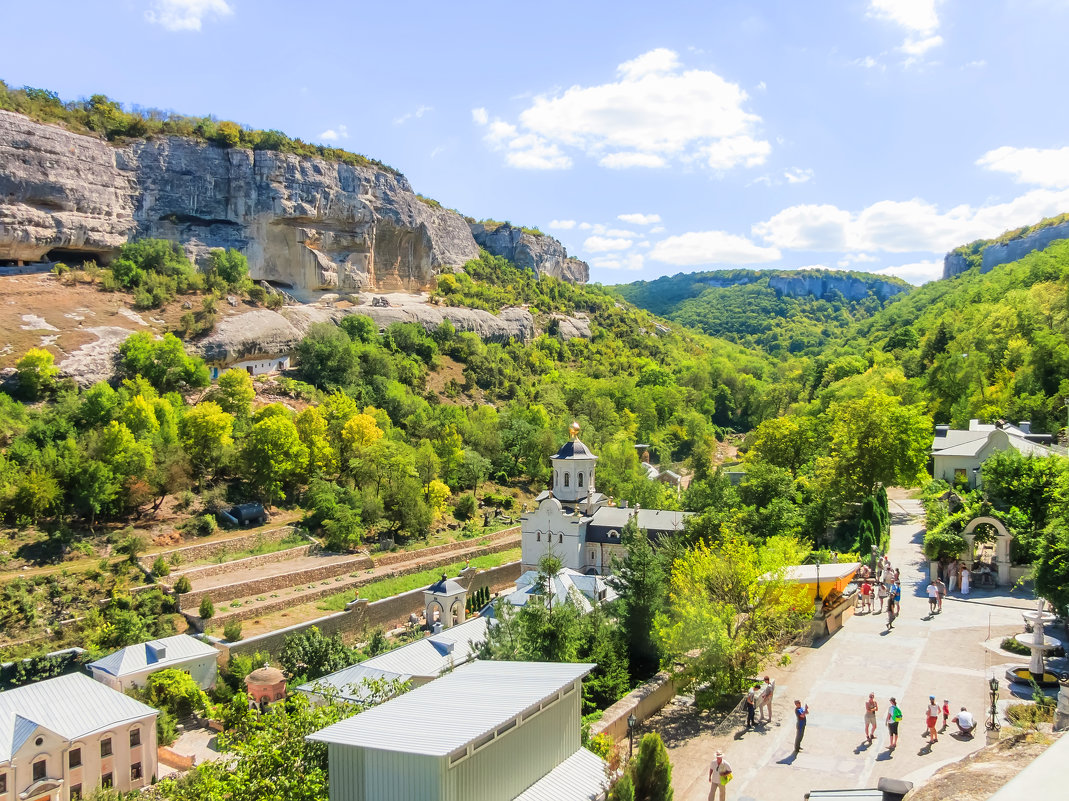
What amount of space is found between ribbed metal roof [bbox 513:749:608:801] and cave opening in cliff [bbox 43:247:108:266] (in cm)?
5078

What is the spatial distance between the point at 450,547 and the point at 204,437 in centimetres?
1296

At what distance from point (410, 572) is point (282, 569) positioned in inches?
246

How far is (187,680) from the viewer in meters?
22.7

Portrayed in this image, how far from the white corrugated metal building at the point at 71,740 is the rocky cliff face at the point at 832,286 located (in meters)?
162

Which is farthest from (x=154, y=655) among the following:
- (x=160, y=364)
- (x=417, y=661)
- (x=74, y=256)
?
(x=74, y=256)

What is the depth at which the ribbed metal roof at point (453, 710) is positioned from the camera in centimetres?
981

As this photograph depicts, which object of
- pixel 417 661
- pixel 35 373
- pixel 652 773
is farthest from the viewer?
pixel 35 373

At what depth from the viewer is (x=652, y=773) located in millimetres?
10578

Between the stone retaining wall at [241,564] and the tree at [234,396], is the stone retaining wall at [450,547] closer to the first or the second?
the stone retaining wall at [241,564]

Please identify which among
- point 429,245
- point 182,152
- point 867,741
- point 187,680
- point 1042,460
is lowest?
point 187,680

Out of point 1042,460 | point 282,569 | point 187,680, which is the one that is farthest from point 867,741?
point 282,569

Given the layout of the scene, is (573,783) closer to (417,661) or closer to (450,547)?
(417,661)

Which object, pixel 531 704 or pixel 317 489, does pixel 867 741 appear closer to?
pixel 531 704

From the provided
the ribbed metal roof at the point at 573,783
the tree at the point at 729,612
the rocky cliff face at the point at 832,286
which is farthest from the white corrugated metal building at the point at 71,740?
the rocky cliff face at the point at 832,286
